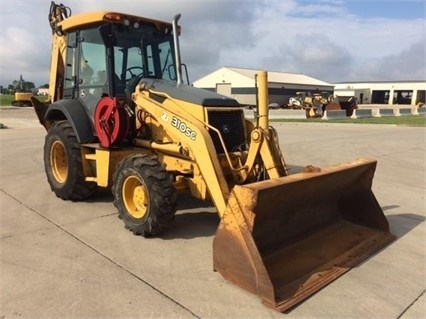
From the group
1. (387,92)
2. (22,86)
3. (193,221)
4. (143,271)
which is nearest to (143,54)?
(193,221)

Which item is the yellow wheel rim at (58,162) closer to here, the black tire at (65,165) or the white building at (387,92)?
the black tire at (65,165)

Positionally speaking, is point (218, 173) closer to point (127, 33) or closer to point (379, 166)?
point (127, 33)

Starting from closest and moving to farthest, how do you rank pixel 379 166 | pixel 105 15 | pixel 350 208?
pixel 350 208, pixel 105 15, pixel 379 166

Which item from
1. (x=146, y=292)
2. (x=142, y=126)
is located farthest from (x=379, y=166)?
(x=146, y=292)

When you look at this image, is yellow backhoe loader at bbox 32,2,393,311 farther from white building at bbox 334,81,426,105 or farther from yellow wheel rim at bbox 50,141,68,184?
white building at bbox 334,81,426,105

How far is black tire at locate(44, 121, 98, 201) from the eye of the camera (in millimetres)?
6410

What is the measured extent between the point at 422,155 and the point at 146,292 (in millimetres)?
10993

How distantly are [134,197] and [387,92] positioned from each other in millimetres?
89577

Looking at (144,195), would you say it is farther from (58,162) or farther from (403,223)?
(403,223)

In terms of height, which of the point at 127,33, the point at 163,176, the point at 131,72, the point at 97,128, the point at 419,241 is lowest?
the point at 419,241

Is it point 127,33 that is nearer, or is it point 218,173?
point 218,173

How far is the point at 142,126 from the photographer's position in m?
5.88

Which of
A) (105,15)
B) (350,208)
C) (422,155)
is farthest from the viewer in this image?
(422,155)

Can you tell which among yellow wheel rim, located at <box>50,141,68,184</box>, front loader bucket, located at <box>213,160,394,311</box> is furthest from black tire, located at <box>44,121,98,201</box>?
front loader bucket, located at <box>213,160,394,311</box>
